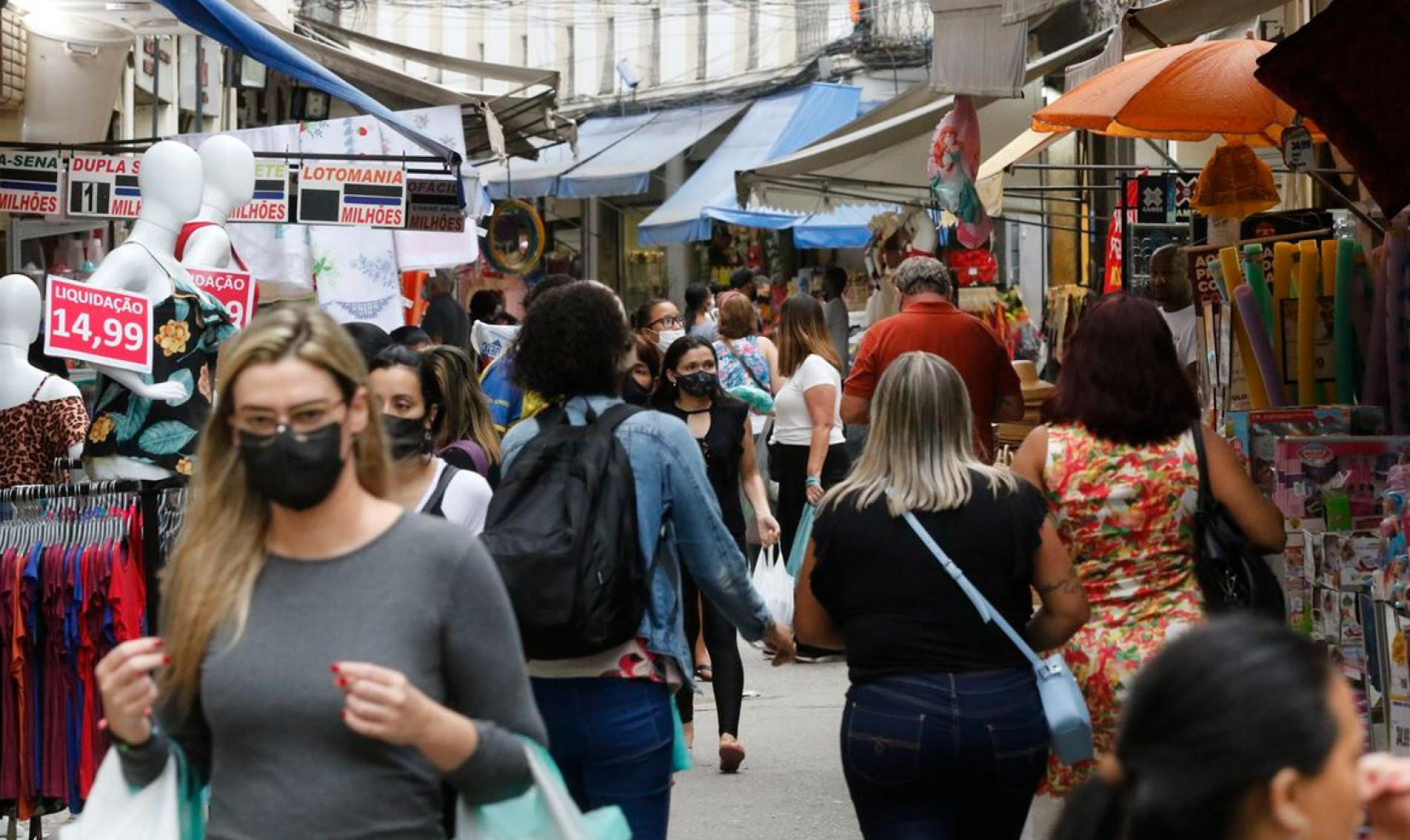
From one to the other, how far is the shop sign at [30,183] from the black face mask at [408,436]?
4.99m

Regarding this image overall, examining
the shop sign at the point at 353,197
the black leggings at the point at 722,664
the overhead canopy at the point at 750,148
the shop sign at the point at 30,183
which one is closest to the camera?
the black leggings at the point at 722,664

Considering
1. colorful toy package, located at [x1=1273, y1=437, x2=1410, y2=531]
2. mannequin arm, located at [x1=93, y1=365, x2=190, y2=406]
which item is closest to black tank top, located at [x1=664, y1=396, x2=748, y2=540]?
mannequin arm, located at [x1=93, y1=365, x2=190, y2=406]

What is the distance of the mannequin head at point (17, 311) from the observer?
7.52m

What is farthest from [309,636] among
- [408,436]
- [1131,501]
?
[1131,501]

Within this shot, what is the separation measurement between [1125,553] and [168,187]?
12.7 feet

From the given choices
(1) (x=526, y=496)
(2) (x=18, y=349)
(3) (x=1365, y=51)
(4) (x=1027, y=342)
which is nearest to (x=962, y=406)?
(1) (x=526, y=496)

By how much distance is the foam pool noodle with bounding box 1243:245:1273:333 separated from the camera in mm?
6852

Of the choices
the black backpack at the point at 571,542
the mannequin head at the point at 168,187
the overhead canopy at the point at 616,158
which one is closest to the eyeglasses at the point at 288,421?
the black backpack at the point at 571,542

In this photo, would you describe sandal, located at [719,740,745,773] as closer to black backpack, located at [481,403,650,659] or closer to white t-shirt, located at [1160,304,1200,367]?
white t-shirt, located at [1160,304,1200,367]

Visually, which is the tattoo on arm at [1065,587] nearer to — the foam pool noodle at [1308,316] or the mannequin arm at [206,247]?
the foam pool noodle at [1308,316]

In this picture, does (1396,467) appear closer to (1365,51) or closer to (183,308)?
(1365,51)

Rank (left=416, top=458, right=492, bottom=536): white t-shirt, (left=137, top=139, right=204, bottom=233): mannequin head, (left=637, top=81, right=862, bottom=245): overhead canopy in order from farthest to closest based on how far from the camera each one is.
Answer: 1. (left=637, top=81, right=862, bottom=245): overhead canopy
2. (left=137, top=139, right=204, bottom=233): mannequin head
3. (left=416, top=458, right=492, bottom=536): white t-shirt

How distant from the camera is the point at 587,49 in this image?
1729 inches

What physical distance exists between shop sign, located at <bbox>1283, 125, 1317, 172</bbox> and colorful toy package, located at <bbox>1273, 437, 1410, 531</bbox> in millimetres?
2096
